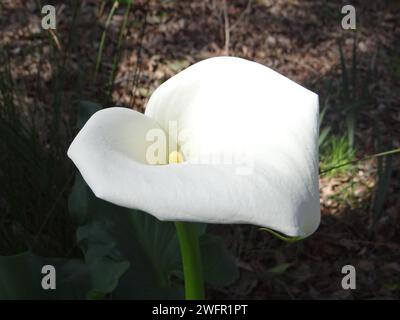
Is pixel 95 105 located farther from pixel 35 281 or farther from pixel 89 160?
pixel 89 160

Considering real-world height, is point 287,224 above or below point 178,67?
below

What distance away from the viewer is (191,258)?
36.8 inches

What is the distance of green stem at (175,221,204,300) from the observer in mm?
899

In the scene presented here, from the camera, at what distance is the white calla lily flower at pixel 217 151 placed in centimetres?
68

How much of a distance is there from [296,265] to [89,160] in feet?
3.37

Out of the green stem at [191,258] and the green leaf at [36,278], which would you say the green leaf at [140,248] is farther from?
the green stem at [191,258]

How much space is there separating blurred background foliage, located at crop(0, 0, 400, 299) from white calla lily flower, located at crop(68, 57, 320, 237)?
33cm

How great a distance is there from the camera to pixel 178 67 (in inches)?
94.2

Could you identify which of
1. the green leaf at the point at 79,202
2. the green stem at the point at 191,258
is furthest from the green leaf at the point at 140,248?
the green stem at the point at 191,258

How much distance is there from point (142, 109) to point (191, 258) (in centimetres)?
121

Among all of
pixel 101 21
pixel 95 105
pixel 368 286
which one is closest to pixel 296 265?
pixel 368 286

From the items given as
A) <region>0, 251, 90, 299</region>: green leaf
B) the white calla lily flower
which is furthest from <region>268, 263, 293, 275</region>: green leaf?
the white calla lily flower

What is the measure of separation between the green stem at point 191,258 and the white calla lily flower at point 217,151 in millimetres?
103

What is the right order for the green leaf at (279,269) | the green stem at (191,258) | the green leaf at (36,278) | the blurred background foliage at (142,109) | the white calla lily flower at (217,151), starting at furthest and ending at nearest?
the green leaf at (279,269) < the blurred background foliage at (142,109) < the green leaf at (36,278) < the green stem at (191,258) < the white calla lily flower at (217,151)
